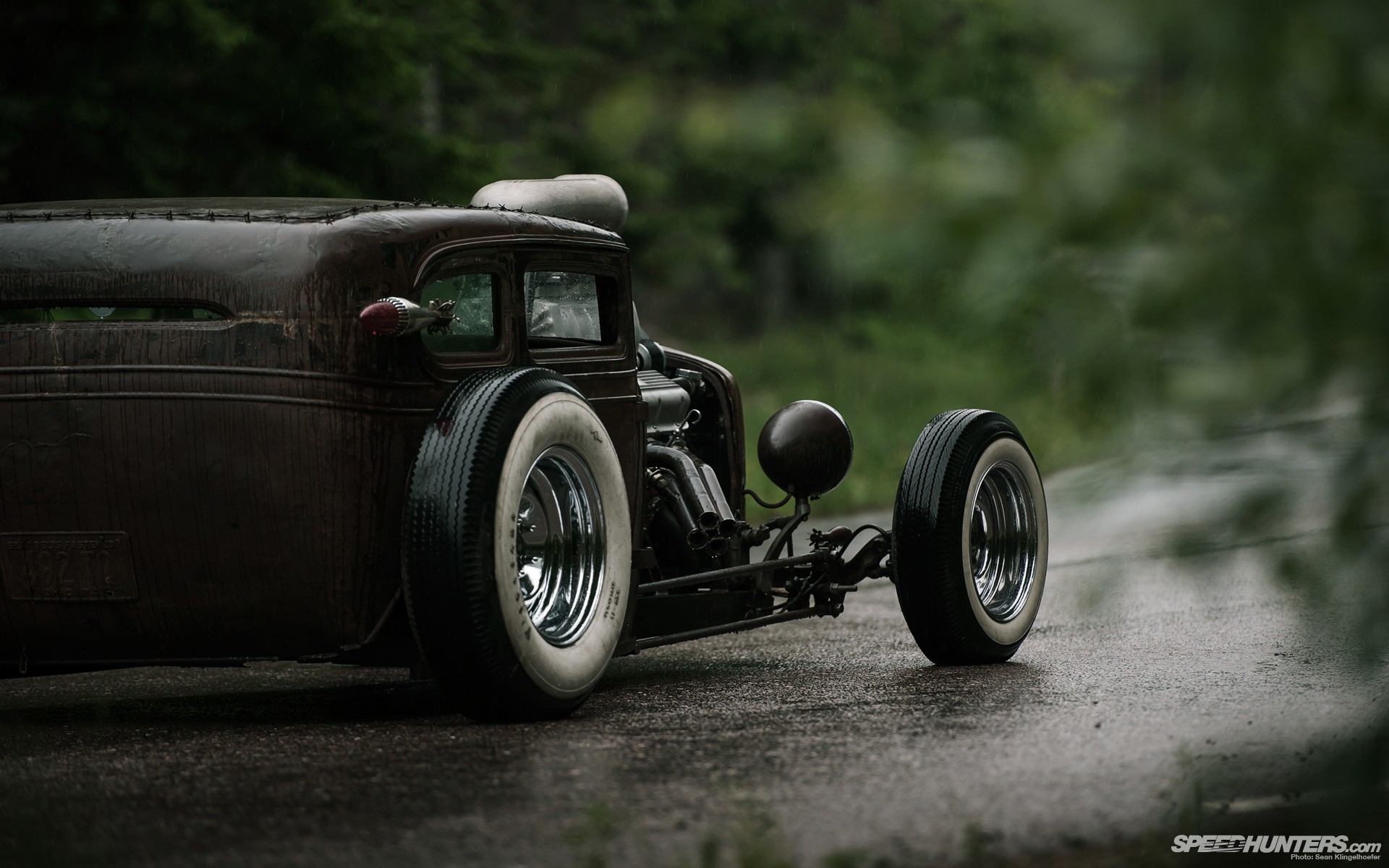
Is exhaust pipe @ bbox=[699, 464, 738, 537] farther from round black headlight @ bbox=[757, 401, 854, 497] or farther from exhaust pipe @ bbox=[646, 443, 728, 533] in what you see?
round black headlight @ bbox=[757, 401, 854, 497]

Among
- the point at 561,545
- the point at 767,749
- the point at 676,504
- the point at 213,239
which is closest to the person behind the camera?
the point at 767,749

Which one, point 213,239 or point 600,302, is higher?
point 213,239

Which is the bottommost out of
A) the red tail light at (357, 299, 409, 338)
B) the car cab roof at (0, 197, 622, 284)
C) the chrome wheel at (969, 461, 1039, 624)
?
the chrome wheel at (969, 461, 1039, 624)

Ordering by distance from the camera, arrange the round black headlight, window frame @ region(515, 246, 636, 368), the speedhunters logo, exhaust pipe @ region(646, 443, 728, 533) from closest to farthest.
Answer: the speedhunters logo, window frame @ region(515, 246, 636, 368), exhaust pipe @ region(646, 443, 728, 533), the round black headlight

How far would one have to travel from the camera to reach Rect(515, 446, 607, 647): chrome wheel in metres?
5.53

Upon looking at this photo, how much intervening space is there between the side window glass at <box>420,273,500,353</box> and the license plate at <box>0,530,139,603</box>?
125 cm

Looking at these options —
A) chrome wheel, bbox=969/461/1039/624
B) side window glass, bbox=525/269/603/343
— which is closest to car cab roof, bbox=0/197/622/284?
side window glass, bbox=525/269/603/343

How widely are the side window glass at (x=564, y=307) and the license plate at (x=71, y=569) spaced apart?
5.98ft

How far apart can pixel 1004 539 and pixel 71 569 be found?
3.66m

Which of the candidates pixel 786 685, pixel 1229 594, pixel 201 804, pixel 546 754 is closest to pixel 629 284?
pixel 786 685

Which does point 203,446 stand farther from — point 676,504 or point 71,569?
point 676,504

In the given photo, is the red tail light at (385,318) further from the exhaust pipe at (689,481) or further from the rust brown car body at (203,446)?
the exhaust pipe at (689,481)

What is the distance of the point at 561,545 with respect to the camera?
5.67 m

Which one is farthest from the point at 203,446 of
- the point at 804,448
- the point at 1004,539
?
the point at 1004,539
